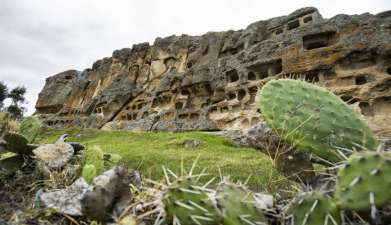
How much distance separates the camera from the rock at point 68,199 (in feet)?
5.52

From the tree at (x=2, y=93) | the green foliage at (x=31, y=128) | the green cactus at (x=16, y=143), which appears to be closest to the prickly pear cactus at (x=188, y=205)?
the green cactus at (x=16, y=143)

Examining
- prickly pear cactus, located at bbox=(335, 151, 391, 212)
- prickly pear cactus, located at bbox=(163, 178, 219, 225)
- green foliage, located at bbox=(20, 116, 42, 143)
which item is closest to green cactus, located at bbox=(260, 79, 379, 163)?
prickly pear cactus, located at bbox=(335, 151, 391, 212)

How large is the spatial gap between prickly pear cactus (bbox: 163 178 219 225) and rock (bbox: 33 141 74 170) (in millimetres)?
1888

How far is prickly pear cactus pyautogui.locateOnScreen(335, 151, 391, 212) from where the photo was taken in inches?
42.3

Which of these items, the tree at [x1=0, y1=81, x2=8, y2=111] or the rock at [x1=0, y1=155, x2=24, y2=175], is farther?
the tree at [x1=0, y1=81, x2=8, y2=111]

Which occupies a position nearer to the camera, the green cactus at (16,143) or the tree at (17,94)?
the green cactus at (16,143)

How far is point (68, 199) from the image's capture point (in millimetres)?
1774

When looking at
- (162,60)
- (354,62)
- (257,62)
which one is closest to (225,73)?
(257,62)

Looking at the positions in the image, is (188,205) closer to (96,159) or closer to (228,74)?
(96,159)

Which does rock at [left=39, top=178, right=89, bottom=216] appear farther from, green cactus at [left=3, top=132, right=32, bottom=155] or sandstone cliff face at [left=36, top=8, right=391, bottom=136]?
sandstone cliff face at [left=36, top=8, right=391, bottom=136]

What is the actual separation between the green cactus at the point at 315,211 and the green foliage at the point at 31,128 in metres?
3.63

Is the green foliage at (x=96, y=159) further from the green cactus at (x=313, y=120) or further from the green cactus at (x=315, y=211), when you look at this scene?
the green cactus at (x=315, y=211)

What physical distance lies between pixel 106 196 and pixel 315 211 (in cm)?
104

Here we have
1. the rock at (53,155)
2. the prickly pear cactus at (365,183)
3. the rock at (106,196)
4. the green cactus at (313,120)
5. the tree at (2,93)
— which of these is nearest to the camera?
the prickly pear cactus at (365,183)
